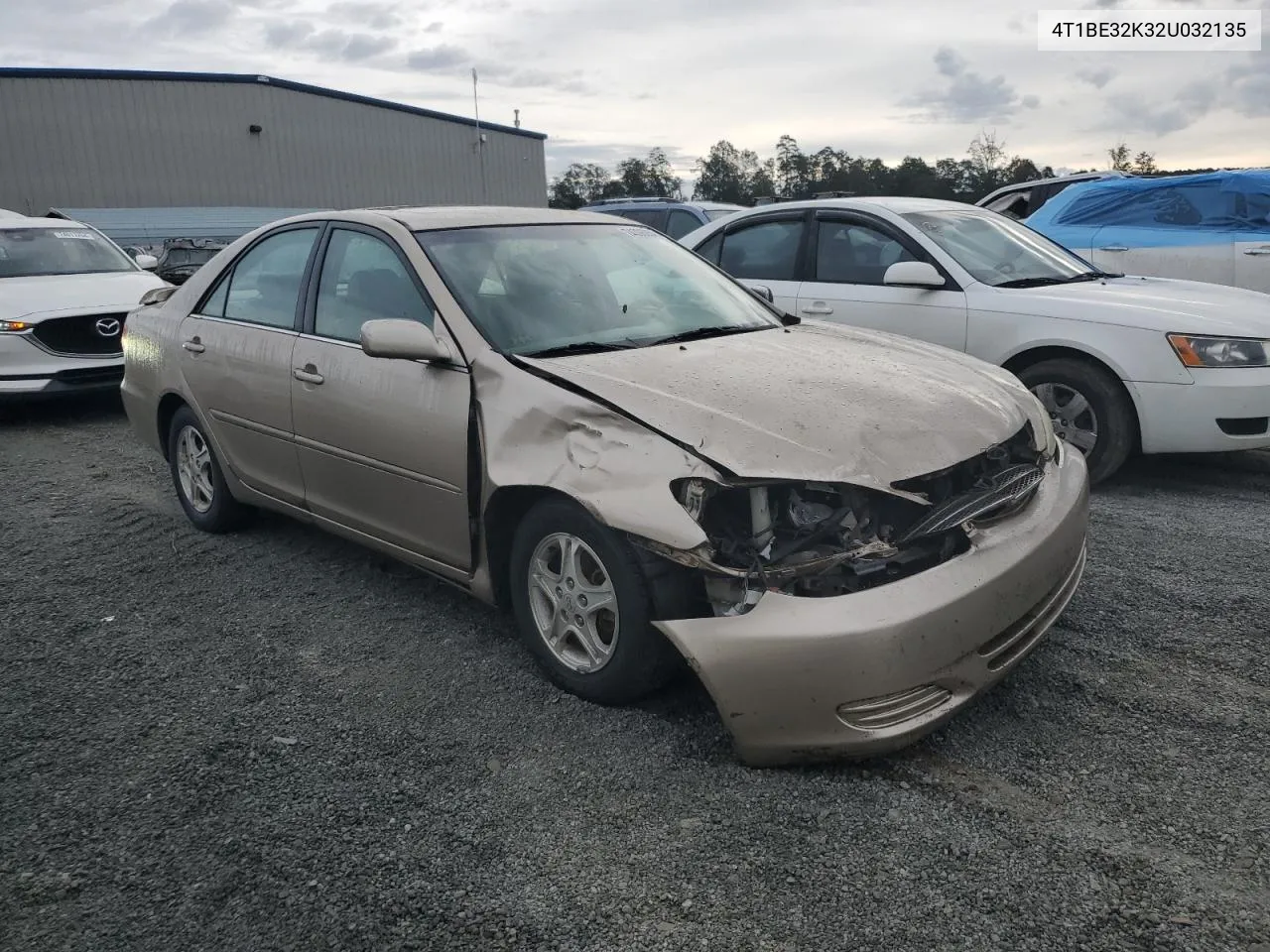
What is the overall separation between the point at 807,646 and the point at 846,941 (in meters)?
0.69

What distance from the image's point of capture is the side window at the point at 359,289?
12.3 feet

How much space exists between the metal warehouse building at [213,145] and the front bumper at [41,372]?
64.7 ft

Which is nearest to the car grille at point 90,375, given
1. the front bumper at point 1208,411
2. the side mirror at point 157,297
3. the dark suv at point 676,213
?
the side mirror at point 157,297

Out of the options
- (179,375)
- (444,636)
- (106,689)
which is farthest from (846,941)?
(179,375)

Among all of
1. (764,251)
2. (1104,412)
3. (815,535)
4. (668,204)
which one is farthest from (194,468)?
(668,204)

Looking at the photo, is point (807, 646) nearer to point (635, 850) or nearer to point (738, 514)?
point (738, 514)

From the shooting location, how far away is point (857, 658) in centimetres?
255

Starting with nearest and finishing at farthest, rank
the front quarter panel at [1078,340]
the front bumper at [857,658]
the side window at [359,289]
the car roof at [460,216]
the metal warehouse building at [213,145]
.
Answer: the front bumper at [857,658] < the side window at [359,289] < the car roof at [460,216] < the front quarter panel at [1078,340] < the metal warehouse building at [213,145]

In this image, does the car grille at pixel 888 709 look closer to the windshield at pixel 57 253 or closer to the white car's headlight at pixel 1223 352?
the white car's headlight at pixel 1223 352

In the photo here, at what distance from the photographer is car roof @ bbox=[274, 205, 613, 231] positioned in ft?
13.0

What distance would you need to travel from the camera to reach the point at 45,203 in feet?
81.9

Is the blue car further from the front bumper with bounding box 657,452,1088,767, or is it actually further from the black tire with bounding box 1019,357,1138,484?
the front bumper with bounding box 657,452,1088,767

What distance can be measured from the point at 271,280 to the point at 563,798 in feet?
9.26

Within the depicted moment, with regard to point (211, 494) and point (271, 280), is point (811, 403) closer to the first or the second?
point (271, 280)
